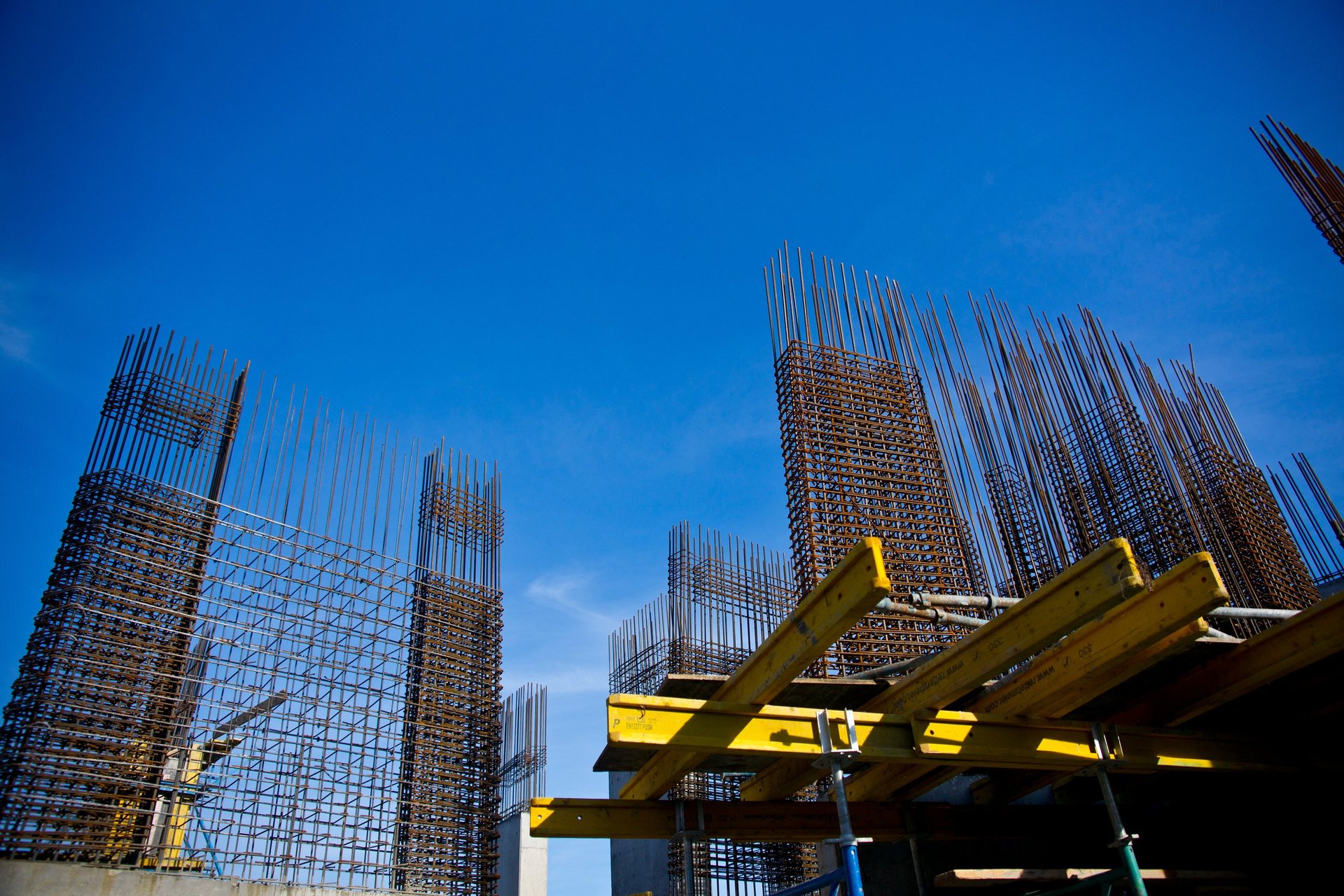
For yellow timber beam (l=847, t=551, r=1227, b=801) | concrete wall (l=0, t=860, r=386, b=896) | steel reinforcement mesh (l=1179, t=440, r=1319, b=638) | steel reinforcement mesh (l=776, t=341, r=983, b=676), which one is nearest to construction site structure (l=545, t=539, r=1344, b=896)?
yellow timber beam (l=847, t=551, r=1227, b=801)

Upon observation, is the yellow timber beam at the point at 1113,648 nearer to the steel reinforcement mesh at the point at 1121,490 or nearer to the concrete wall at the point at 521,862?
the steel reinforcement mesh at the point at 1121,490

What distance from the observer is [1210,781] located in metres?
8.88

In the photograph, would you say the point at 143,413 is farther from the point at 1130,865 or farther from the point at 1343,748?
the point at 1343,748

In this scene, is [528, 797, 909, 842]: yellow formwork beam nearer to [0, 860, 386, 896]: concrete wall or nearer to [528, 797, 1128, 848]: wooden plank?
[528, 797, 1128, 848]: wooden plank

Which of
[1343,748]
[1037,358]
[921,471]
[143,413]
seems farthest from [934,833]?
[143,413]

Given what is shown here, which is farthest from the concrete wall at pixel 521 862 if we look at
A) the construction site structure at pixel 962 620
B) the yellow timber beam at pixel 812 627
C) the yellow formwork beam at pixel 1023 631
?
the yellow timber beam at pixel 812 627

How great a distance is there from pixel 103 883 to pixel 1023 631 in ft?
43.2

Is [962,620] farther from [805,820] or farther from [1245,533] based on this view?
[1245,533]

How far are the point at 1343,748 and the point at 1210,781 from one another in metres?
1.21

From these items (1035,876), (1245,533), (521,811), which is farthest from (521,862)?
(1035,876)

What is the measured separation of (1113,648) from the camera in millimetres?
6363

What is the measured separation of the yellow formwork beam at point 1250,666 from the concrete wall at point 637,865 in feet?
52.4

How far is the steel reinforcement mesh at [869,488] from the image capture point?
11.5 meters

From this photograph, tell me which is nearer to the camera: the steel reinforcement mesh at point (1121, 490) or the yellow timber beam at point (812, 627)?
the yellow timber beam at point (812, 627)
